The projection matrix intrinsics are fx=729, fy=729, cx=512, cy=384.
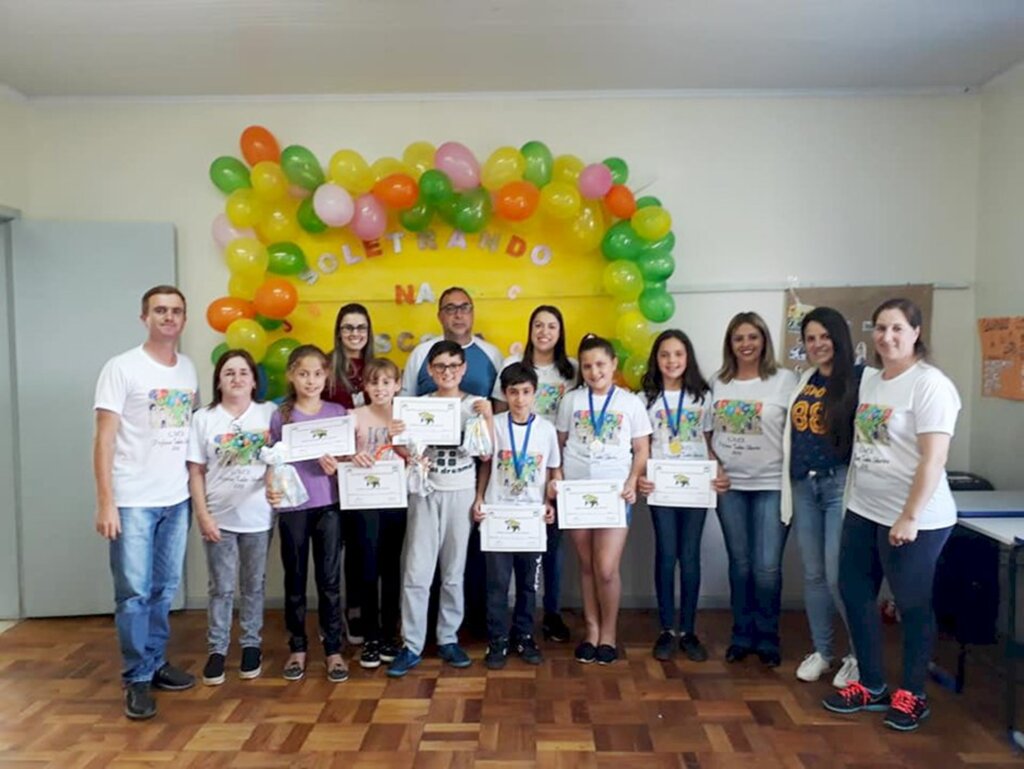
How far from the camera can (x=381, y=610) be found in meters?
3.25

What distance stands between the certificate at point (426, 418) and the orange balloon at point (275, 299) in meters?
1.01

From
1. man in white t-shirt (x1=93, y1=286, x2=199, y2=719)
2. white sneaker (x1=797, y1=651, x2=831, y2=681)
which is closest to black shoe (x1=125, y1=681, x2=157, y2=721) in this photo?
man in white t-shirt (x1=93, y1=286, x2=199, y2=719)

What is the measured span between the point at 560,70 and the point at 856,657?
9.26 feet

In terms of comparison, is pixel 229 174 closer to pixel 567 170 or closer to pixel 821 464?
pixel 567 170

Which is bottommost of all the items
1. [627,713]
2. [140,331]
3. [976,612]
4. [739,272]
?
[627,713]

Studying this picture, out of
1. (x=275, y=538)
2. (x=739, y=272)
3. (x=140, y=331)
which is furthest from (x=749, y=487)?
(x=140, y=331)

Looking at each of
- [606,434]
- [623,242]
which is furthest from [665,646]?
[623,242]

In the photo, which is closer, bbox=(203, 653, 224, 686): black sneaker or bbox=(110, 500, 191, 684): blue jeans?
bbox=(110, 500, 191, 684): blue jeans

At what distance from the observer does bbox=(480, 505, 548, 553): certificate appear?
9.57 feet

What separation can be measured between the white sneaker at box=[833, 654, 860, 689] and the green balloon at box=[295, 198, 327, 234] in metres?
3.00

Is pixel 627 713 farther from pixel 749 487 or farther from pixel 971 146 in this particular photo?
pixel 971 146

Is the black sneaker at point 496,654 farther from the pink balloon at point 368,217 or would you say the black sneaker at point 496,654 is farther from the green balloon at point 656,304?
the pink balloon at point 368,217

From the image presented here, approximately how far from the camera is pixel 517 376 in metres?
2.89

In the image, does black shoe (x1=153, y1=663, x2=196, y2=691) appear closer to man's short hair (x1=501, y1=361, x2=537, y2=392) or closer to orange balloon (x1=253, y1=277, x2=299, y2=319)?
orange balloon (x1=253, y1=277, x2=299, y2=319)
